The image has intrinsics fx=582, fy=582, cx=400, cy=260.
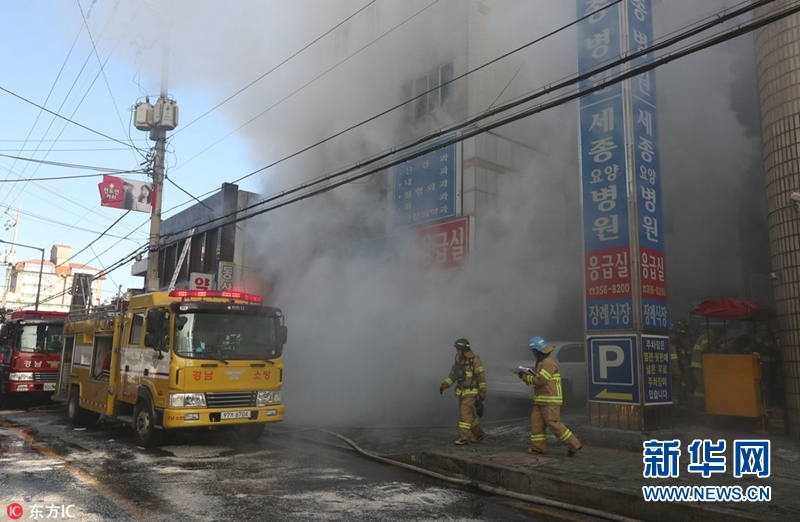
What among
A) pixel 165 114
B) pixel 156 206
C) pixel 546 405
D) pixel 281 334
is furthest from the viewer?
pixel 165 114

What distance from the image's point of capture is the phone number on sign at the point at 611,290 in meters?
6.91

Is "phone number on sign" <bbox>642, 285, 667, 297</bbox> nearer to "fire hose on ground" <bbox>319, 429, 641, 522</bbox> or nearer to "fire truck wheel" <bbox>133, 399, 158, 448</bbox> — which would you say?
"fire hose on ground" <bbox>319, 429, 641, 522</bbox>

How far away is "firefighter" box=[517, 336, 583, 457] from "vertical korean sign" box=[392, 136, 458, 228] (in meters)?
5.38

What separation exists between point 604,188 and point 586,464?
134 inches

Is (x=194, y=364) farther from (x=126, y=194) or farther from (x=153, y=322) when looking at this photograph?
(x=126, y=194)

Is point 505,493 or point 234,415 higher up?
point 234,415

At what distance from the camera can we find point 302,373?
12.2 metres

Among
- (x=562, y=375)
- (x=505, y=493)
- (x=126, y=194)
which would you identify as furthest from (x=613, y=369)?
(x=126, y=194)

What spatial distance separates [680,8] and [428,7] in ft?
15.3

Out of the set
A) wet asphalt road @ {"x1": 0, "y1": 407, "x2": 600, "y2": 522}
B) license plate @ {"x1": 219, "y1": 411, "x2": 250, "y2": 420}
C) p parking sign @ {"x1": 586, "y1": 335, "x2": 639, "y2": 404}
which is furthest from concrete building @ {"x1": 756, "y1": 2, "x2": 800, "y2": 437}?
license plate @ {"x1": 219, "y1": 411, "x2": 250, "y2": 420}

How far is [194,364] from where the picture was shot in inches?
262

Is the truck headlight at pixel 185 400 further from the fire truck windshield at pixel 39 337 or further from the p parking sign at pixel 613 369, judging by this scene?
the fire truck windshield at pixel 39 337

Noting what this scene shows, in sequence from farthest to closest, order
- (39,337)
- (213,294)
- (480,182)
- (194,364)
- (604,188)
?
(39,337) < (480,182) < (213,294) < (604,188) < (194,364)

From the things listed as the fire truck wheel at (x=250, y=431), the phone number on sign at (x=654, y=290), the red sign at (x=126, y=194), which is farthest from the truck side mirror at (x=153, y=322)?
the red sign at (x=126, y=194)
